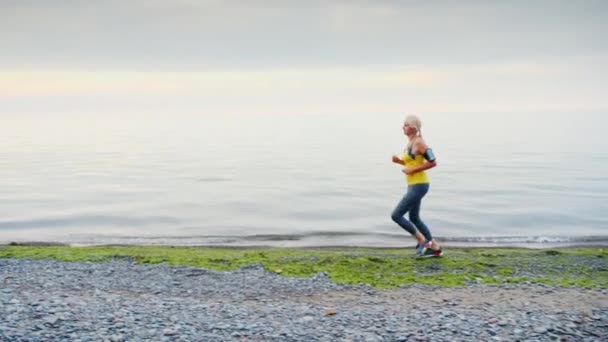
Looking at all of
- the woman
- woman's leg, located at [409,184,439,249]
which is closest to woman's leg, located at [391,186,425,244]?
the woman

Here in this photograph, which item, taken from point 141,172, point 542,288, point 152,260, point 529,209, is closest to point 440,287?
point 542,288

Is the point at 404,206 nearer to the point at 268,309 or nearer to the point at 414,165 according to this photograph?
the point at 414,165

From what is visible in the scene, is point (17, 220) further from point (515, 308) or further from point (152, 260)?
point (515, 308)

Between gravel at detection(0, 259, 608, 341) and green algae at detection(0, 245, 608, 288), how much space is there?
1.86 ft

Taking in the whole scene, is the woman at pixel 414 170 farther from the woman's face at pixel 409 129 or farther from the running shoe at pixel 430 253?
the running shoe at pixel 430 253

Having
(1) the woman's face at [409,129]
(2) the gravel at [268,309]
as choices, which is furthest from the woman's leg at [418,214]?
(2) the gravel at [268,309]

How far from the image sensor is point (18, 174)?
39188 mm

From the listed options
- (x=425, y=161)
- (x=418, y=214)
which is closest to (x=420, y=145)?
(x=425, y=161)

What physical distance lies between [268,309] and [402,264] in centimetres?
418

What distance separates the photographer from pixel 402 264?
12.7m

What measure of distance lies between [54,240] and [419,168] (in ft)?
42.2

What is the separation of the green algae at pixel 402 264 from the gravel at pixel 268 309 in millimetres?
567

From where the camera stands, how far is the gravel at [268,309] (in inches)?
318

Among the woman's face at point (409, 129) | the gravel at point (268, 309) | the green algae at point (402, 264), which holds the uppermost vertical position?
the woman's face at point (409, 129)
